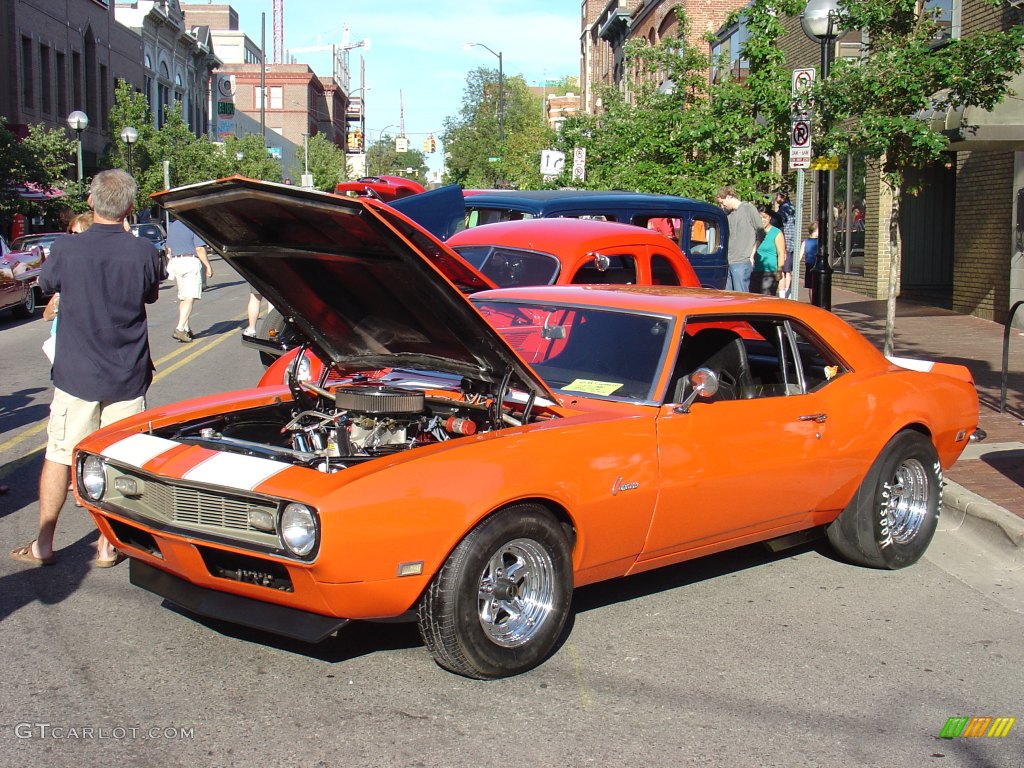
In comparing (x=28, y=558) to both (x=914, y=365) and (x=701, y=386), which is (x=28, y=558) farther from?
(x=914, y=365)

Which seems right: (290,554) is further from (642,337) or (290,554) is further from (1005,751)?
(1005,751)

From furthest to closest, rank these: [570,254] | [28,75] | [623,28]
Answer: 1. [623,28]
2. [28,75]
3. [570,254]

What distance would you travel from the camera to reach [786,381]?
5.96 meters

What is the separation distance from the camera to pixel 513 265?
1005 centimetres

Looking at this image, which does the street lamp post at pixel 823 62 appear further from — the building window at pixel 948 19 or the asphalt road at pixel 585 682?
the asphalt road at pixel 585 682

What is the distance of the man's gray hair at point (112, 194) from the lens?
19.0 ft

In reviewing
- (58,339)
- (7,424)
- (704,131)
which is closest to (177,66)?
(704,131)

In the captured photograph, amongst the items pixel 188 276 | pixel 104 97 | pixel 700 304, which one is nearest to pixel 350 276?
pixel 700 304

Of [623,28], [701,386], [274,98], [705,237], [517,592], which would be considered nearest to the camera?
[517,592]

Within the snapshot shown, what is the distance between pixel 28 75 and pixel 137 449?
42.0 m

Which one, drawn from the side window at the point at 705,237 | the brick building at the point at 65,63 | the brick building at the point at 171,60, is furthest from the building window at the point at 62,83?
the side window at the point at 705,237

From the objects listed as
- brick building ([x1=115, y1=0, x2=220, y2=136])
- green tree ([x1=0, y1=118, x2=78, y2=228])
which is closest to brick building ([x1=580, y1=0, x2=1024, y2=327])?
green tree ([x1=0, y1=118, x2=78, y2=228])

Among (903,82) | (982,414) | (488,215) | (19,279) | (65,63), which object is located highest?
(65,63)

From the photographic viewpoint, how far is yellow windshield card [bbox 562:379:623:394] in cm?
537
